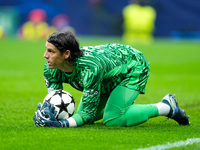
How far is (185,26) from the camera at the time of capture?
2867 centimetres

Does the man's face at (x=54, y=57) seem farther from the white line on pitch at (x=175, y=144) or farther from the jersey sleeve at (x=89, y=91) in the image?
the white line on pitch at (x=175, y=144)

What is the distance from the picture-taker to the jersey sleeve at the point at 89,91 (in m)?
4.84

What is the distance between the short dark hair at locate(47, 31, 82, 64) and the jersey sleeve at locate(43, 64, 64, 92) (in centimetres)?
32

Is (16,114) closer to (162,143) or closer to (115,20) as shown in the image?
(162,143)

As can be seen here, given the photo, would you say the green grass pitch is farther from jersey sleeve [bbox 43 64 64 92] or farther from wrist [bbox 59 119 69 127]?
jersey sleeve [bbox 43 64 64 92]

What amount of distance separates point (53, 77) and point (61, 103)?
11.9 inches

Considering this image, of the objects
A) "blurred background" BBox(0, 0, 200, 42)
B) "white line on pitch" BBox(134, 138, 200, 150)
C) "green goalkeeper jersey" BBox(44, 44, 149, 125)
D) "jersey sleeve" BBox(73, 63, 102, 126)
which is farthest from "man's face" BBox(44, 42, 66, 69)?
"blurred background" BBox(0, 0, 200, 42)

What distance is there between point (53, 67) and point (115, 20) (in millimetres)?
23985

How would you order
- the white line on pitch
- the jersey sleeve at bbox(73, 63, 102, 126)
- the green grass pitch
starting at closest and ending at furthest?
the white line on pitch
the green grass pitch
the jersey sleeve at bbox(73, 63, 102, 126)

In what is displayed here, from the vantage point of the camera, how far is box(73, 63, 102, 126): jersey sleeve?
4836mm

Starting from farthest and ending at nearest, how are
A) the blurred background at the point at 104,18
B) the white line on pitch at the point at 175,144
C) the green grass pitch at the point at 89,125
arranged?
1. the blurred background at the point at 104,18
2. the green grass pitch at the point at 89,125
3. the white line on pitch at the point at 175,144

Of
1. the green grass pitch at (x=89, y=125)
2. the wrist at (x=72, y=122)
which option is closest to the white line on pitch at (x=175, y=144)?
the green grass pitch at (x=89, y=125)

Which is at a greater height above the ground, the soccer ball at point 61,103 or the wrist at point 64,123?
the soccer ball at point 61,103

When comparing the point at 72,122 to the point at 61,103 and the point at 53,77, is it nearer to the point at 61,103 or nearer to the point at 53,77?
the point at 61,103
